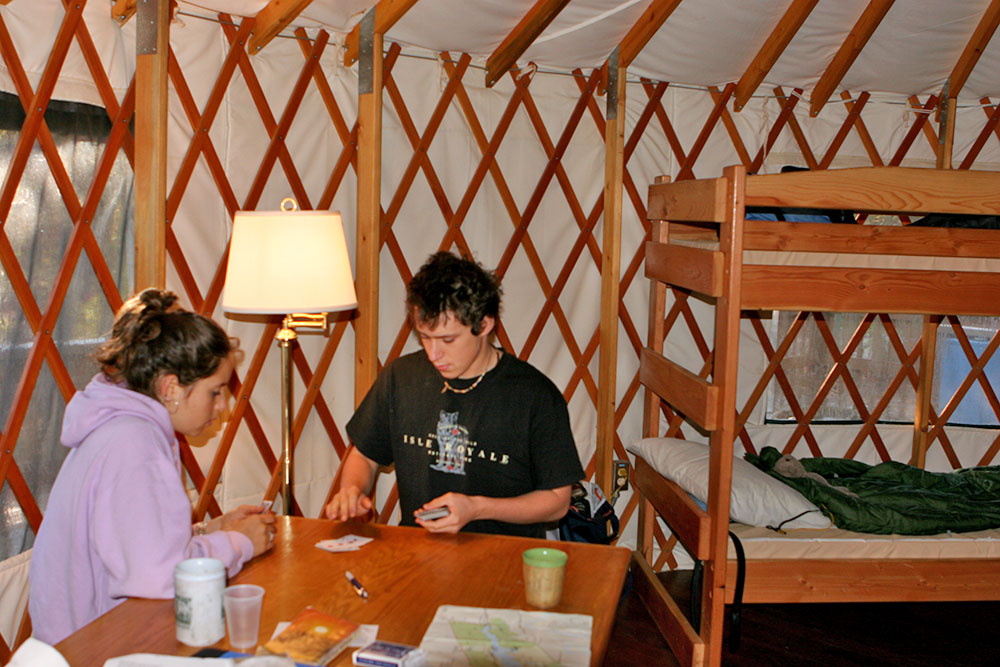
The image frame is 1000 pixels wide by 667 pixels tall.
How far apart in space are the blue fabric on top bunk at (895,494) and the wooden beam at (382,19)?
1.99 metres

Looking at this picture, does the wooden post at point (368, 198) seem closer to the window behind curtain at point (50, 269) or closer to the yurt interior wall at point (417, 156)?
the yurt interior wall at point (417, 156)

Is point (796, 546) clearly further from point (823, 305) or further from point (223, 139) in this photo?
point (223, 139)

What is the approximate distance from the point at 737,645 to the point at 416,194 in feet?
→ 6.09

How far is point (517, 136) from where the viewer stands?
135 inches

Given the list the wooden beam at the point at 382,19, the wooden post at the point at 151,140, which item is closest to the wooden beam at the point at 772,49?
the wooden beam at the point at 382,19

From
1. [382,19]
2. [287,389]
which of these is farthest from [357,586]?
[382,19]

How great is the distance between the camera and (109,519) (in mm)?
1289

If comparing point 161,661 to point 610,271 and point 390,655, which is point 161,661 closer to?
point 390,655

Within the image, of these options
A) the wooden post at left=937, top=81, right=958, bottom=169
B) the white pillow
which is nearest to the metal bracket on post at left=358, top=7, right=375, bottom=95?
the white pillow

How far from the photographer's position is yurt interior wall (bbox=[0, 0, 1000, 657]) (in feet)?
7.77

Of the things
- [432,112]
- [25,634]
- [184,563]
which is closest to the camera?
[184,563]

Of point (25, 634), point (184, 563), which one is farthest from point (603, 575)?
point (25, 634)

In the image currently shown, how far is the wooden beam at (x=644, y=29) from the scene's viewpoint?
306cm

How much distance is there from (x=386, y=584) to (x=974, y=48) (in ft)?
10.3
